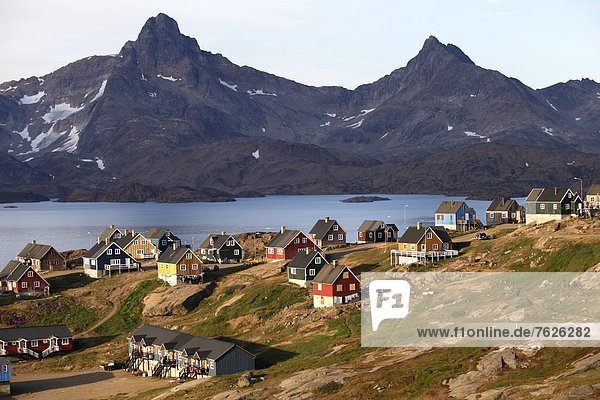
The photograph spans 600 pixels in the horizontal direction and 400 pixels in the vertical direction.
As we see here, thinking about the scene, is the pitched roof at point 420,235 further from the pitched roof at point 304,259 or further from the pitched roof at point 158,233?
the pitched roof at point 158,233

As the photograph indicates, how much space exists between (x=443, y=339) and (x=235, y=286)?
44.6m

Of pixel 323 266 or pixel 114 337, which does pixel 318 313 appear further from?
pixel 114 337

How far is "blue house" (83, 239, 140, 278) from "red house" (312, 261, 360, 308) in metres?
46.1

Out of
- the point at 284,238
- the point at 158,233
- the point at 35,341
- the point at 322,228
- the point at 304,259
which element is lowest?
the point at 35,341

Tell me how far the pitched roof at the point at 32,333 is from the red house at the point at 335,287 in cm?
2782

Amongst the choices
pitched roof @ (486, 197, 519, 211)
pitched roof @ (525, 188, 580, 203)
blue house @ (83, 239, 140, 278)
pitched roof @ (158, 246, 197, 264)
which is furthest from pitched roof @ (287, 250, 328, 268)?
pitched roof @ (486, 197, 519, 211)

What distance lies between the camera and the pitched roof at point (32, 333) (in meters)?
93.6

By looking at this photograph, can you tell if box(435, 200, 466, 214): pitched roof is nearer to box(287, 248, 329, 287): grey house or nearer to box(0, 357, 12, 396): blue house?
box(287, 248, 329, 287): grey house

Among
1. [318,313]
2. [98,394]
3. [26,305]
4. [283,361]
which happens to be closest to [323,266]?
[318,313]

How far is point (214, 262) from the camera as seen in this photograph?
130m

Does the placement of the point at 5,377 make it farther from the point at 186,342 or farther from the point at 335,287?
the point at 335,287

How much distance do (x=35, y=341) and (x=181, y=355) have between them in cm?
2350

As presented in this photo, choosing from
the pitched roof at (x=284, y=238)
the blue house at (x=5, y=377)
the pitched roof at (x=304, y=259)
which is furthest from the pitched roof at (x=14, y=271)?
the blue house at (x=5, y=377)

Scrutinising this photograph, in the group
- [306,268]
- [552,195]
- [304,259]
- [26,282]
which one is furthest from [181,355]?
[552,195]
